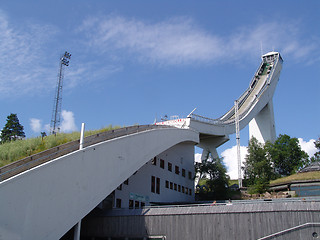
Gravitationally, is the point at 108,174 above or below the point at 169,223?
above

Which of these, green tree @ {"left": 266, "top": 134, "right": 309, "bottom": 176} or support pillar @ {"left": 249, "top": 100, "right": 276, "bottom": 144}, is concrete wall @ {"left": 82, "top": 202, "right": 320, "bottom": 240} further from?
support pillar @ {"left": 249, "top": 100, "right": 276, "bottom": 144}

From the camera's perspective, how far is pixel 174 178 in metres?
32.7

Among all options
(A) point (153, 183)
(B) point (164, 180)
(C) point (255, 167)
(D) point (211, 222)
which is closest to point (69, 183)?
(D) point (211, 222)

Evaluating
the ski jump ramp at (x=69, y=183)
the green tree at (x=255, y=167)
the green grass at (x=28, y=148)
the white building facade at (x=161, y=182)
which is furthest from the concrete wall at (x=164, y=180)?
the green tree at (x=255, y=167)

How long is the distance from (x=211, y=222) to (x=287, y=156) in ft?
111

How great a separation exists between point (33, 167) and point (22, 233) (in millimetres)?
2962

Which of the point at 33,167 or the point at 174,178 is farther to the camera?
the point at 174,178

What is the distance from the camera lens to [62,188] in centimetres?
1592

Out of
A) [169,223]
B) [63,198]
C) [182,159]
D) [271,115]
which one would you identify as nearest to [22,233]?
[63,198]

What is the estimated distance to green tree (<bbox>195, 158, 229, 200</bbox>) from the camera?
35.2 m

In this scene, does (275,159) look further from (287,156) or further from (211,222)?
(211,222)

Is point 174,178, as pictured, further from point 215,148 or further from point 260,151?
point 260,151

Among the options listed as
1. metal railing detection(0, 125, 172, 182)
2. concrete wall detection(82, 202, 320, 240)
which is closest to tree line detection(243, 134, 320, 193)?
metal railing detection(0, 125, 172, 182)

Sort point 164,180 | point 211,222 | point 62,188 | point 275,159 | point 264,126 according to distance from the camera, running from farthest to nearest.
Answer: point 264,126, point 275,159, point 164,180, point 211,222, point 62,188
